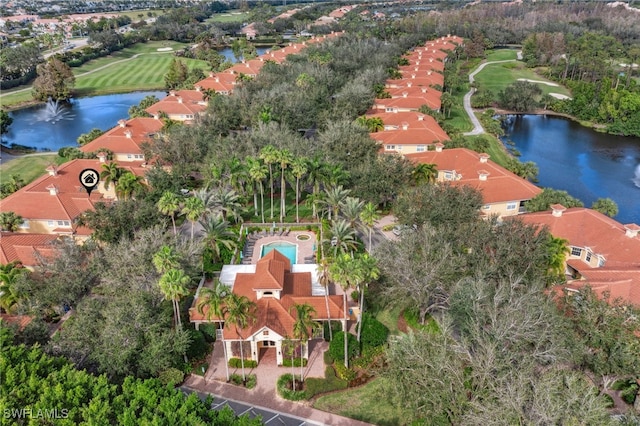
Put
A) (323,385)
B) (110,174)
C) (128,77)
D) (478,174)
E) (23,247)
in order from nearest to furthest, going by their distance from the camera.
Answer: (323,385) < (23,247) < (110,174) < (478,174) < (128,77)

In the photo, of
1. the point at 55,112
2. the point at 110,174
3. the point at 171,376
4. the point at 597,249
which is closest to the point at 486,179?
the point at 597,249

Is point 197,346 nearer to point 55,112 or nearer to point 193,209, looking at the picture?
point 193,209

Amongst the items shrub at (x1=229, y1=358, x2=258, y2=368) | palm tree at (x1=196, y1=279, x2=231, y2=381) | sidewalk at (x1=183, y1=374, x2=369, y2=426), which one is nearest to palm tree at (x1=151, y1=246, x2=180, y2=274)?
palm tree at (x1=196, y1=279, x2=231, y2=381)

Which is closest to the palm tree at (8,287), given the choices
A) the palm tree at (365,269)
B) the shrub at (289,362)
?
A: the shrub at (289,362)

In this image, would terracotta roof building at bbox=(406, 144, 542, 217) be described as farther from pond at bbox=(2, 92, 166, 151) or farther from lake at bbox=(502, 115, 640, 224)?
pond at bbox=(2, 92, 166, 151)

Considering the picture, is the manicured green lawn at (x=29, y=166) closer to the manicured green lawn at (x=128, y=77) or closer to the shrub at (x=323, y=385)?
the manicured green lawn at (x=128, y=77)

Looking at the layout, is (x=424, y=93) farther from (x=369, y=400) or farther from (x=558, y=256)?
(x=369, y=400)

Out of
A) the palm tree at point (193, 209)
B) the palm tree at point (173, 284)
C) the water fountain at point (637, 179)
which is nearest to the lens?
the palm tree at point (173, 284)
